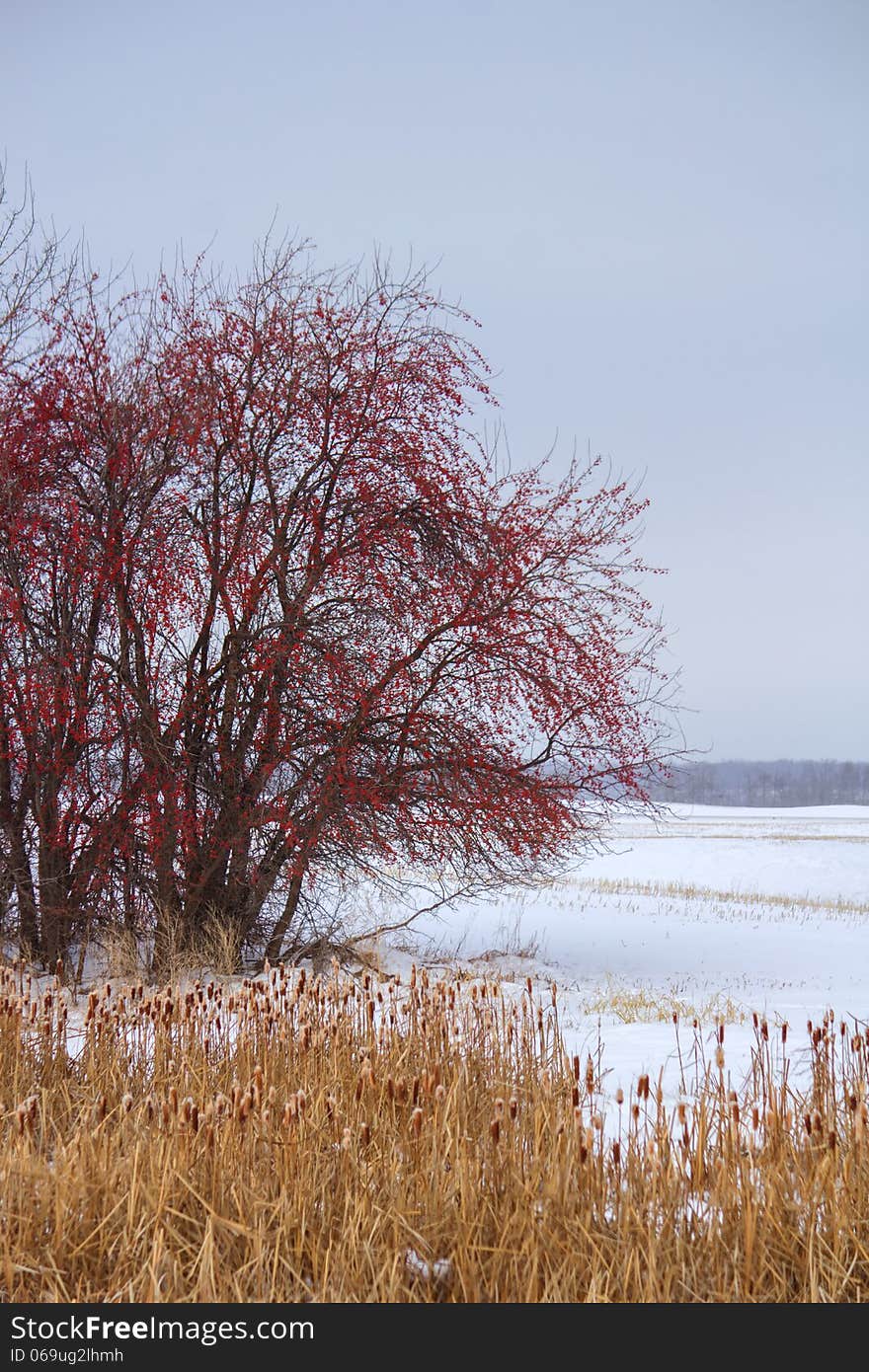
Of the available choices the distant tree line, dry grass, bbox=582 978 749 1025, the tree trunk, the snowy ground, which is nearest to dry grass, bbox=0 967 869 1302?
the snowy ground

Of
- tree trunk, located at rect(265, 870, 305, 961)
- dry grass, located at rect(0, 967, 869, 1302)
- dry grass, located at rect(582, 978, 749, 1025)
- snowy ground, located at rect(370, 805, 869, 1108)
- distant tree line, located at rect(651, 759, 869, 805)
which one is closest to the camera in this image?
dry grass, located at rect(0, 967, 869, 1302)

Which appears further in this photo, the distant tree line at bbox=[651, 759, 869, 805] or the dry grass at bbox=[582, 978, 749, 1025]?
the distant tree line at bbox=[651, 759, 869, 805]

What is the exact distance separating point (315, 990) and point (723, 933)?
1151cm

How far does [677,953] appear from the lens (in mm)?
13117

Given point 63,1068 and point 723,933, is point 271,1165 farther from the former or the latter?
point 723,933

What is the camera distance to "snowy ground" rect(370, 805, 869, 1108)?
6.19m

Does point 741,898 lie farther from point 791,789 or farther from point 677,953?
point 791,789

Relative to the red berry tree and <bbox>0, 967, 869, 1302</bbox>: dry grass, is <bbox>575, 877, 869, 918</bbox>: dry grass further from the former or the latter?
<bbox>0, 967, 869, 1302</bbox>: dry grass

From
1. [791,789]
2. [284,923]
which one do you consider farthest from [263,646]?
[791,789]

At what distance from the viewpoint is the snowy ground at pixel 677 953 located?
20.3 feet

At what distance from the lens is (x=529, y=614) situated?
9852 mm

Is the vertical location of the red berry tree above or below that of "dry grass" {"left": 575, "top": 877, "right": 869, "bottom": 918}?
above
